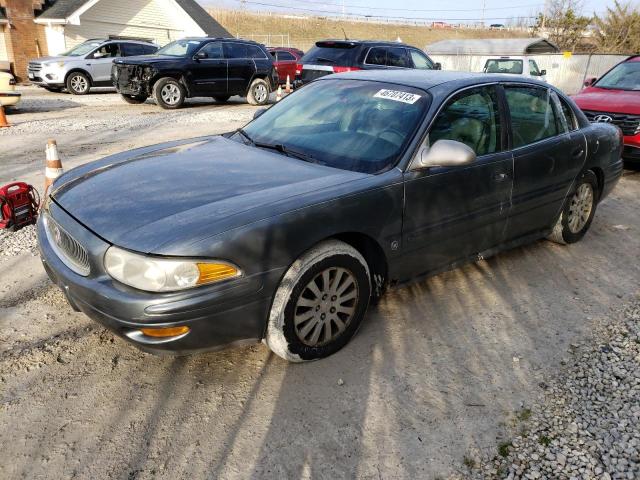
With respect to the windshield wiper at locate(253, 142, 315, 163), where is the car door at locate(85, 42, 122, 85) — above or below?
below

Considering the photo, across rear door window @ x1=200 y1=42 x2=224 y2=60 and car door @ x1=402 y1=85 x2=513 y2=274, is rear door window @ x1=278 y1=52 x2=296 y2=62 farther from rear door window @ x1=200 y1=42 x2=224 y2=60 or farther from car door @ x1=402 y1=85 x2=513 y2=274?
car door @ x1=402 y1=85 x2=513 y2=274

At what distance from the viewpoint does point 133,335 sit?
2.54m

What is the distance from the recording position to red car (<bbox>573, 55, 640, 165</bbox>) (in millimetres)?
7520

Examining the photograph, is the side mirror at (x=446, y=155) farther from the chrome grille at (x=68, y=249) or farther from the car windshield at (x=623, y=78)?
the car windshield at (x=623, y=78)

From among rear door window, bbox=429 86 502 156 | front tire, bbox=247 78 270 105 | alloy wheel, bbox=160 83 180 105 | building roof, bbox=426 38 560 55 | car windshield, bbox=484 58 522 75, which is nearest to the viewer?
rear door window, bbox=429 86 502 156

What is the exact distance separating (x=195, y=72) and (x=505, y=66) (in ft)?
30.3

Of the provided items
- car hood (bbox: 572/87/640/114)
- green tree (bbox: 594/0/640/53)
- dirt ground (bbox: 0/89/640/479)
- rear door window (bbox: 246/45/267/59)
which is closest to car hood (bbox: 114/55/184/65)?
rear door window (bbox: 246/45/267/59)

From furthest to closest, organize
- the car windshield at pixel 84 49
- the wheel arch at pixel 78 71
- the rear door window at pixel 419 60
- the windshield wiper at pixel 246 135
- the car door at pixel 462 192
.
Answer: the car windshield at pixel 84 49
the wheel arch at pixel 78 71
the rear door window at pixel 419 60
the windshield wiper at pixel 246 135
the car door at pixel 462 192

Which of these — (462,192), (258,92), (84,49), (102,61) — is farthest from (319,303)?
(84,49)

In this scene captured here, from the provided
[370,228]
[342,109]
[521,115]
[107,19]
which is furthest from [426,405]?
[107,19]

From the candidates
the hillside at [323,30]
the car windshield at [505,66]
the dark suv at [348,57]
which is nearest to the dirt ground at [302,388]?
the dark suv at [348,57]

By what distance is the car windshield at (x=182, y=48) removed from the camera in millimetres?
13625

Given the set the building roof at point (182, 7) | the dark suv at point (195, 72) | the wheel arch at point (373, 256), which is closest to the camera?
the wheel arch at point (373, 256)

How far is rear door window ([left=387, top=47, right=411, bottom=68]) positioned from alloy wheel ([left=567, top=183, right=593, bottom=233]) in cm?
811
